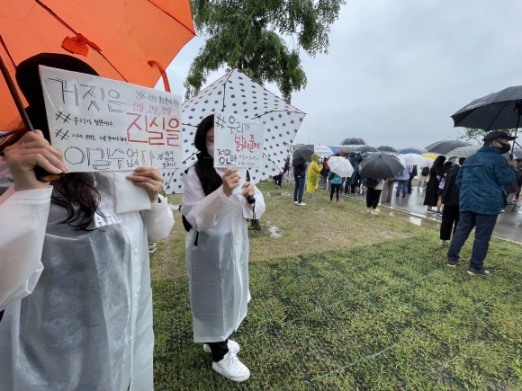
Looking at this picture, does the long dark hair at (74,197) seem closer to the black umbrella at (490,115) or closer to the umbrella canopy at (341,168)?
the black umbrella at (490,115)

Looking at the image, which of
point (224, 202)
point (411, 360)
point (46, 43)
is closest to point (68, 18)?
point (46, 43)

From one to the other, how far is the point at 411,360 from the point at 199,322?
1.79 metres

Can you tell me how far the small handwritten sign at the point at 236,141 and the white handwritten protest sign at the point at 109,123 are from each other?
0.27m

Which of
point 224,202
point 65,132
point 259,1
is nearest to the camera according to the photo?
point 65,132

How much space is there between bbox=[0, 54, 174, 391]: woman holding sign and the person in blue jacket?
4219 millimetres

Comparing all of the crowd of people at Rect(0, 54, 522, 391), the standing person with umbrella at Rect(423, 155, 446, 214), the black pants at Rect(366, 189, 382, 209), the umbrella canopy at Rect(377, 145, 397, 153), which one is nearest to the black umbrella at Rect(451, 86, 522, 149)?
the standing person with umbrella at Rect(423, 155, 446, 214)

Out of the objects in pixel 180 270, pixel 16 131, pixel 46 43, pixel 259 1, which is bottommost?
pixel 180 270

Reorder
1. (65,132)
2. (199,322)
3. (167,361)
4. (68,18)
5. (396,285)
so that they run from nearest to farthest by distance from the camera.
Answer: (65,132)
(68,18)
(199,322)
(167,361)
(396,285)

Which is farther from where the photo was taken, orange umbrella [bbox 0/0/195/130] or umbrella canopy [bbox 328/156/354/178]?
umbrella canopy [bbox 328/156/354/178]

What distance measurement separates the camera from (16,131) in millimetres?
903

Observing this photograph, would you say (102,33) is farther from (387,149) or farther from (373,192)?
(387,149)

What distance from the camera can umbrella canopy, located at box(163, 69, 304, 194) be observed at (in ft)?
6.48

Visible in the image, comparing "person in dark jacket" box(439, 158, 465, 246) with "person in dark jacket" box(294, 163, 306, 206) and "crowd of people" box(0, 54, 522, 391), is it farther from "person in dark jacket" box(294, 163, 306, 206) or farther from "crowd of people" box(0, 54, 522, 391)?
"crowd of people" box(0, 54, 522, 391)

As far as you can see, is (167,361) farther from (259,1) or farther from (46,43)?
(259,1)
